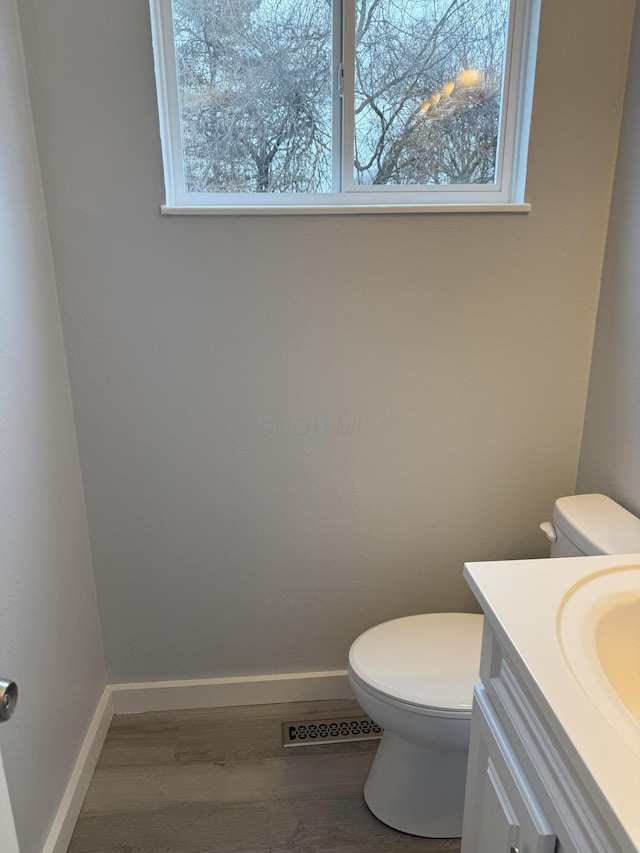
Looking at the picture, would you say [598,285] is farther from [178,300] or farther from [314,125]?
[178,300]

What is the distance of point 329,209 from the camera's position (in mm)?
1625

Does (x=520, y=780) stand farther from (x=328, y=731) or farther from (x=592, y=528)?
(x=328, y=731)

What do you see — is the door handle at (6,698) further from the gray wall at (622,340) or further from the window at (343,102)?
the gray wall at (622,340)

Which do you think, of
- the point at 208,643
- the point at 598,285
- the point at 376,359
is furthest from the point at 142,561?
the point at 598,285

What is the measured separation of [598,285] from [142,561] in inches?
59.1

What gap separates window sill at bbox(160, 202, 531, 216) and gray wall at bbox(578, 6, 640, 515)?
0.80 feet

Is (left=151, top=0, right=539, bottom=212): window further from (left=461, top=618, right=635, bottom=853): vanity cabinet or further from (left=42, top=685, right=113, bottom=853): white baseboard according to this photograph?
(left=42, top=685, right=113, bottom=853): white baseboard

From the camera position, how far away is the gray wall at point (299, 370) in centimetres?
157

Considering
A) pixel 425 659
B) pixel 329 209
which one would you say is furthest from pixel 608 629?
pixel 329 209

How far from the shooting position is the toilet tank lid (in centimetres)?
145

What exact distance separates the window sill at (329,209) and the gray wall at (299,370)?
0.07 ft

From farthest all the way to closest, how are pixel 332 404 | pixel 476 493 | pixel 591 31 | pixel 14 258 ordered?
pixel 476 493, pixel 332 404, pixel 591 31, pixel 14 258

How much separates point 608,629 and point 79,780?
4.63 ft

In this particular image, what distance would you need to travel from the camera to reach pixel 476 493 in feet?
6.25
